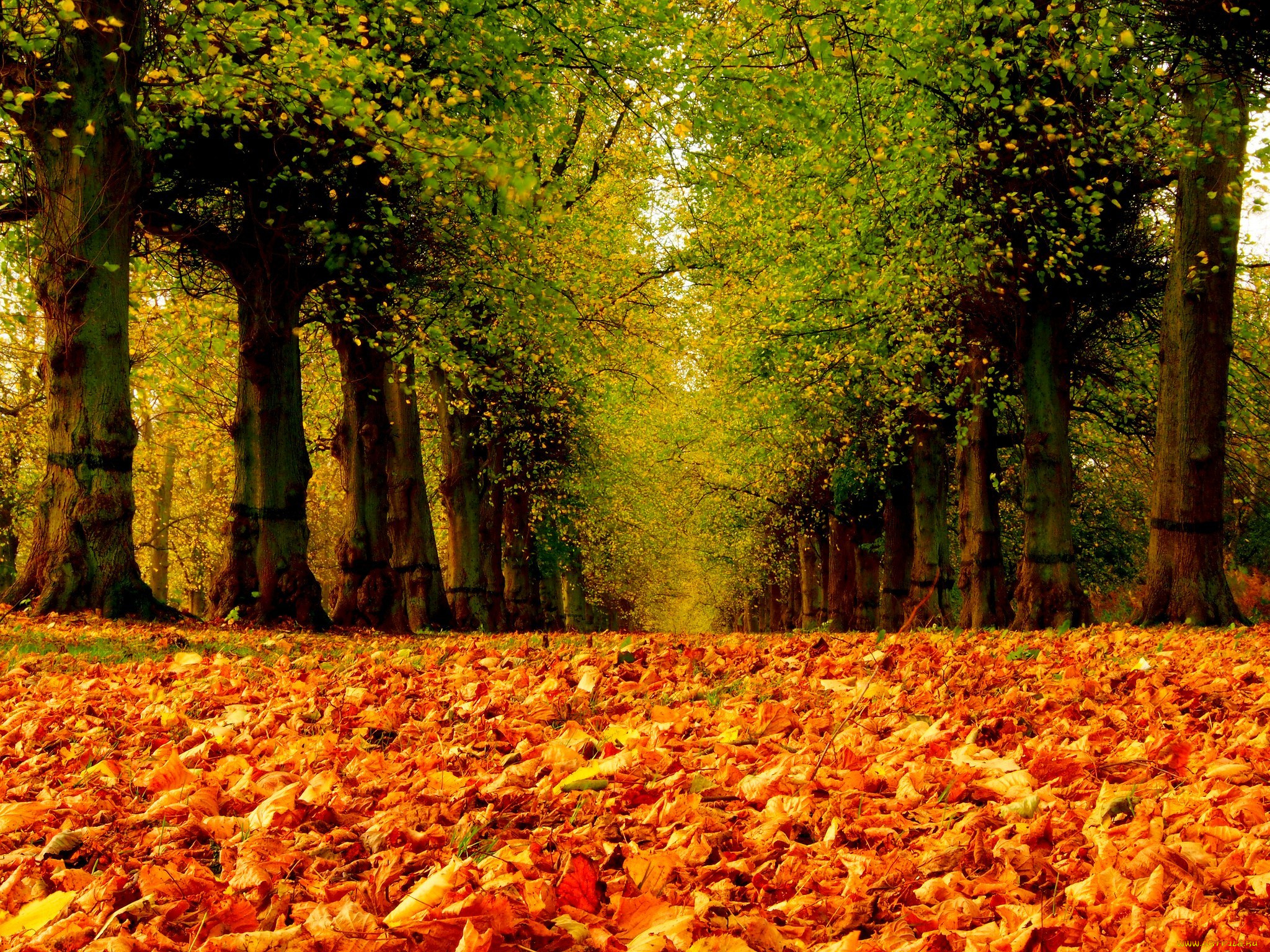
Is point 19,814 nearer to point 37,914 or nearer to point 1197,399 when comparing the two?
point 37,914

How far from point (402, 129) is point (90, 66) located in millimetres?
3228

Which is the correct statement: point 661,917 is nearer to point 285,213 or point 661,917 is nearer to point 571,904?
point 571,904

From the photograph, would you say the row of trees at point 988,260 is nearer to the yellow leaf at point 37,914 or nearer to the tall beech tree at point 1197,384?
the tall beech tree at point 1197,384

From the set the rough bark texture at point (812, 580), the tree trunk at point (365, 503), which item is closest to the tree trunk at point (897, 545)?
the rough bark texture at point (812, 580)

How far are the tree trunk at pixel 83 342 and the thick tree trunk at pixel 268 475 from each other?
277cm

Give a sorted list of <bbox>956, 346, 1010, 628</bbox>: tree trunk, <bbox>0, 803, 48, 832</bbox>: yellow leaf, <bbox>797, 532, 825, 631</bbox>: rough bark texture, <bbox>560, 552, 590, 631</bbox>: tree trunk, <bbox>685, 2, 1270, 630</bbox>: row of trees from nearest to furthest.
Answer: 1. <bbox>0, 803, 48, 832</bbox>: yellow leaf
2. <bbox>685, 2, 1270, 630</bbox>: row of trees
3. <bbox>956, 346, 1010, 628</bbox>: tree trunk
4. <bbox>797, 532, 825, 631</bbox>: rough bark texture
5. <bbox>560, 552, 590, 631</bbox>: tree trunk

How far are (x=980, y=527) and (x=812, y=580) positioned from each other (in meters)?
17.0

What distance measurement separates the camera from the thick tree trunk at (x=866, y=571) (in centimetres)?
2534

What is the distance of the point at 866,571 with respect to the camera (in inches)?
1016

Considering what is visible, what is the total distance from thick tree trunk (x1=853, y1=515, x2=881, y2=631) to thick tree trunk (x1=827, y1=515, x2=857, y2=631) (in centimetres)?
15

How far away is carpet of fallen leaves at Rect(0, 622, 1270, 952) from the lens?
7.95 feet

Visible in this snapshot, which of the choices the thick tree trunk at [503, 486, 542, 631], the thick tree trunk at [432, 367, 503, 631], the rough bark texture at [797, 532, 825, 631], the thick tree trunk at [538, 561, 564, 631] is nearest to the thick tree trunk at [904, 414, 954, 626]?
the thick tree trunk at [432, 367, 503, 631]

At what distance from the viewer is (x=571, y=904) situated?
100 inches

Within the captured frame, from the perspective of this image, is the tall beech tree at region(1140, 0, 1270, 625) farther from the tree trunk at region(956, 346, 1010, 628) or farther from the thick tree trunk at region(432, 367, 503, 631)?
the thick tree trunk at region(432, 367, 503, 631)
